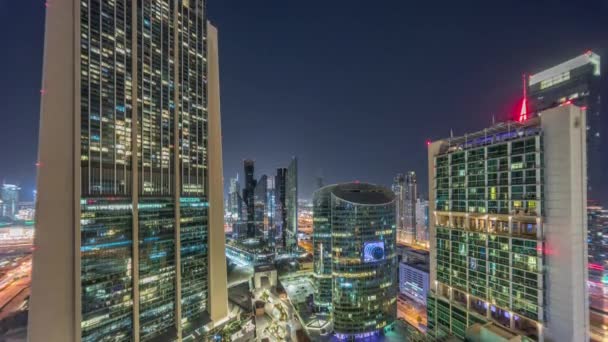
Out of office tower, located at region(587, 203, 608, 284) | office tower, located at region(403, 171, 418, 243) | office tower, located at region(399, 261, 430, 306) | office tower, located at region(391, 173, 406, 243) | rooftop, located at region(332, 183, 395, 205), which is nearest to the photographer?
rooftop, located at region(332, 183, 395, 205)

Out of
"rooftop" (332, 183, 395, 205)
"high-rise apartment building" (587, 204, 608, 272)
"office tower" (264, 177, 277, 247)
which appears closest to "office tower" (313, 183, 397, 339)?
"rooftop" (332, 183, 395, 205)

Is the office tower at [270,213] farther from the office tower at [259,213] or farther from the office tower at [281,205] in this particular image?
the office tower at [281,205]

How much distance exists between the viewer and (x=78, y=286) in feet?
78.0

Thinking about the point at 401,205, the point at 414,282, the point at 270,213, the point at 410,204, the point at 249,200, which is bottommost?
the point at 414,282

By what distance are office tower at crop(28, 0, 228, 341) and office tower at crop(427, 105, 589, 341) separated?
37.2 meters

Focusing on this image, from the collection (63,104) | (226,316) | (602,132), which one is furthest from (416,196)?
(63,104)

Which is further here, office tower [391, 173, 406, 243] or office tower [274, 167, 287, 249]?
office tower [391, 173, 406, 243]

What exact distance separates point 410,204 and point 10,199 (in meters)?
160

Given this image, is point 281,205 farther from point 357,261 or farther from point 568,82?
point 568,82

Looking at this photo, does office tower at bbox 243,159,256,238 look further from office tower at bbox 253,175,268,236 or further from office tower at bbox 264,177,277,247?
office tower at bbox 264,177,277,247

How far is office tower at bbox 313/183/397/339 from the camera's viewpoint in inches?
1759

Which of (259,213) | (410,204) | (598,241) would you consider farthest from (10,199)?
(598,241)

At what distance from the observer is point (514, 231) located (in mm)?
23469

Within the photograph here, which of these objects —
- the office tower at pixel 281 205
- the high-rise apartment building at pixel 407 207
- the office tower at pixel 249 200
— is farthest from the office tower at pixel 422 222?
the office tower at pixel 249 200
